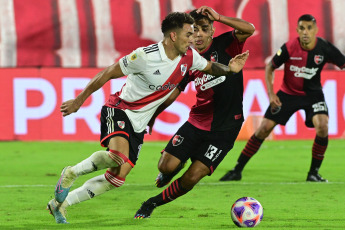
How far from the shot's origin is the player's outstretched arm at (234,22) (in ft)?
22.6

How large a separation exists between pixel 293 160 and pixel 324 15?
551 centimetres

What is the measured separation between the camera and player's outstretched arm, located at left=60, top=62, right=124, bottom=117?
20.5ft

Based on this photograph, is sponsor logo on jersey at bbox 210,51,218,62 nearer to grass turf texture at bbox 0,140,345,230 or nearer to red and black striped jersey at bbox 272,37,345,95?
grass turf texture at bbox 0,140,345,230

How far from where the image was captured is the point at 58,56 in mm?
15609

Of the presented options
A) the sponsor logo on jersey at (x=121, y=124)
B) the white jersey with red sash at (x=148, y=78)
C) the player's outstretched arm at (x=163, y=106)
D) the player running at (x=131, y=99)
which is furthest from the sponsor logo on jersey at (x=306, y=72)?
the sponsor logo on jersey at (x=121, y=124)

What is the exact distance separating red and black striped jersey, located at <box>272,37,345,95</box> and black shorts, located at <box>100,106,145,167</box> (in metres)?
3.76

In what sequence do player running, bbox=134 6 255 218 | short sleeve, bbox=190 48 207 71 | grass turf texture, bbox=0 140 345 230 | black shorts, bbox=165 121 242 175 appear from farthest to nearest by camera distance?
player running, bbox=134 6 255 218, black shorts, bbox=165 121 242 175, short sleeve, bbox=190 48 207 71, grass turf texture, bbox=0 140 345 230

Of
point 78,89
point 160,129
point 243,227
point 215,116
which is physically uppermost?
point 215,116

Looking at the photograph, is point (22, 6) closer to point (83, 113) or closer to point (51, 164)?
point (83, 113)

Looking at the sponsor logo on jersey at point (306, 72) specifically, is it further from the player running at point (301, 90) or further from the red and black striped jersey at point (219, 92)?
the red and black striped jersey at point (219, 92)

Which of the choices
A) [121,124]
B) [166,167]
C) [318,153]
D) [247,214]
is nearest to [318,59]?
[318,153]

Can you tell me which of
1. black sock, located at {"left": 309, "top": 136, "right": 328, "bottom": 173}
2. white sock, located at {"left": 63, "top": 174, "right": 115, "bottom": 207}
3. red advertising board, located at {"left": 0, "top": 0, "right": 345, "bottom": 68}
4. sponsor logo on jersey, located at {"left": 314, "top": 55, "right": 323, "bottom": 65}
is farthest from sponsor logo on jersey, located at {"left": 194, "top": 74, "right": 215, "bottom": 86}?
red advertising board, located at {"left": 0, "top": 0, "right": 345, "bottom": 68}

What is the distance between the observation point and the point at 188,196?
8258mm

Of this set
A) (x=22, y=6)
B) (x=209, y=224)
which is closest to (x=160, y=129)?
(x=22, y=6)
